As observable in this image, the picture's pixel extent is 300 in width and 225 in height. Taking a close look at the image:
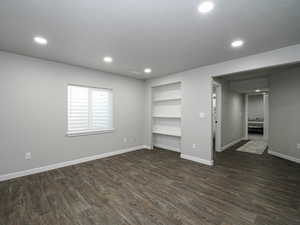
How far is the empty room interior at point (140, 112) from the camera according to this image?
1.73 metres

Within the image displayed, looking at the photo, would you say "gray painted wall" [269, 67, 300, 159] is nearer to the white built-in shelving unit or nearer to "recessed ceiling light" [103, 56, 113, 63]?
the white built-in shelving unit

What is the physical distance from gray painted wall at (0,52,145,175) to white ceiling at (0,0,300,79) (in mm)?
412

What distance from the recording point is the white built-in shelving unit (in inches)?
183

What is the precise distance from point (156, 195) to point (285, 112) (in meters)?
4.51

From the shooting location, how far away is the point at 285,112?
4055 millimetres

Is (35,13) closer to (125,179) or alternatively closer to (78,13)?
(78,13)

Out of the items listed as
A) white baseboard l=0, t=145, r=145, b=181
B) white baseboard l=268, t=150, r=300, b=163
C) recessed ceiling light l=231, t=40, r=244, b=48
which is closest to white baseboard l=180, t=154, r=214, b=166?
white baseboard l=0, t=145, r=145, b=181

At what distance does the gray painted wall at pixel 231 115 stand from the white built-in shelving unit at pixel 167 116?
61.9 inches

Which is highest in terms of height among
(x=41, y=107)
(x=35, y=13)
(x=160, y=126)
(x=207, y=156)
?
(x=35, y=13)

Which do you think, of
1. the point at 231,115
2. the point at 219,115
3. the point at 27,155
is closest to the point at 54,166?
the point at 27,155

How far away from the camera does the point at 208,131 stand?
11.6ft

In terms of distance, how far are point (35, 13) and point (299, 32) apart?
3638 mm

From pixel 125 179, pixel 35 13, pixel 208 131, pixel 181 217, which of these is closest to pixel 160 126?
pixel 208 131

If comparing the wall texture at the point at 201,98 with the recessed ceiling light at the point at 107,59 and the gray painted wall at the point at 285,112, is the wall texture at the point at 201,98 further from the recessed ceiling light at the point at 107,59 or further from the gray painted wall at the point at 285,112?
the gray painted wall at the point at 285,112
